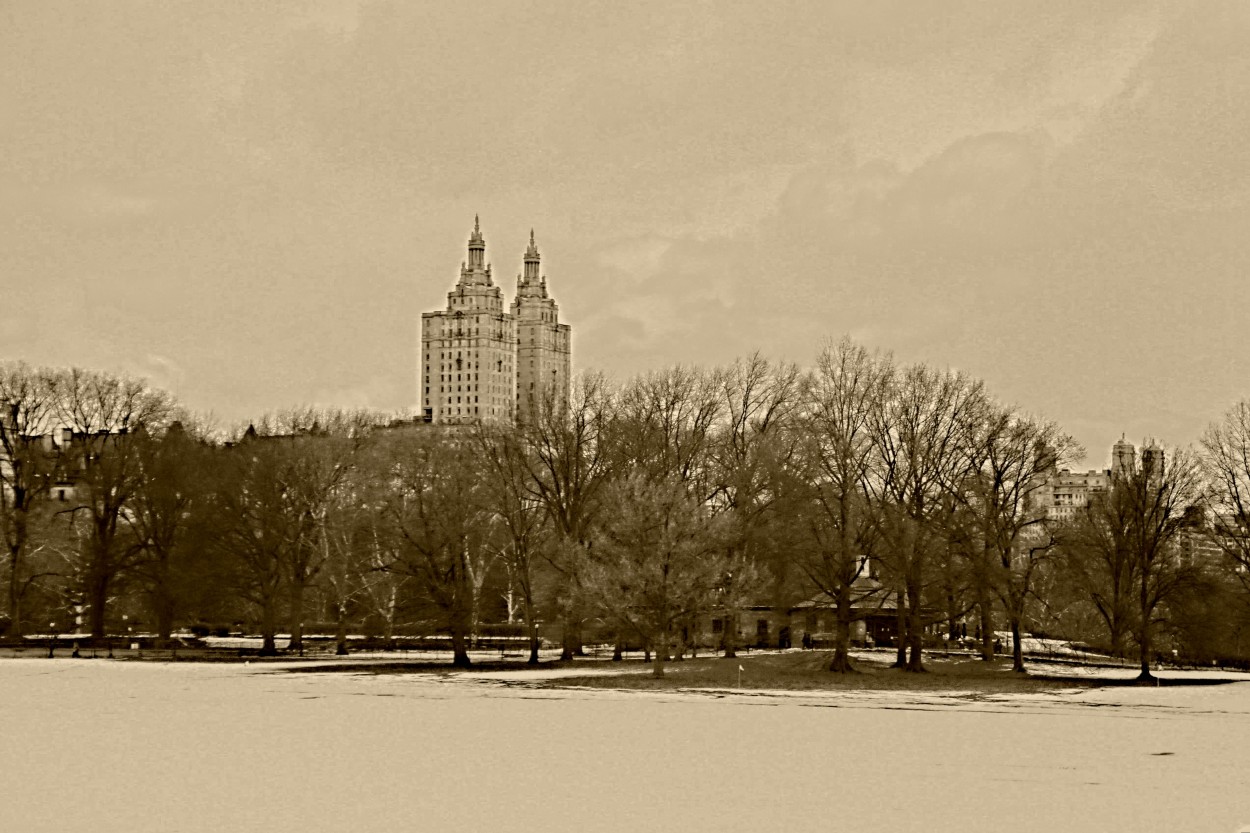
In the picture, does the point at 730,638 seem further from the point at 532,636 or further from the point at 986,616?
the point at 986,616

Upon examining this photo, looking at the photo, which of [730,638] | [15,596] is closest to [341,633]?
[15,596]

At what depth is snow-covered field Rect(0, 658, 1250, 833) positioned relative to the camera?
20.8m

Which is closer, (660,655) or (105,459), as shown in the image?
(660,655)

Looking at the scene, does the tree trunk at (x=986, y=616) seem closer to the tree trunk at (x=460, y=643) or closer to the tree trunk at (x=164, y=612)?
the tree trunk at (x=460, y=643)

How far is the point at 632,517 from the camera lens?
5584 centimetres

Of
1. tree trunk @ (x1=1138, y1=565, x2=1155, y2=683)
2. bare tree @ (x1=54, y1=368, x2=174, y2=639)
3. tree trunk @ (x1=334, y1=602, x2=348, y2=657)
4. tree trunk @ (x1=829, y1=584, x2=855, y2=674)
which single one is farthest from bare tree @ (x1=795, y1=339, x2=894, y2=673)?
A: bare tree @ (x1=54, y1=368, x2=174, y2=639)

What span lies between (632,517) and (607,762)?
A: 28.8 meters

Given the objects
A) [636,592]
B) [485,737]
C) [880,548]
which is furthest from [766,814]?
[880,548]

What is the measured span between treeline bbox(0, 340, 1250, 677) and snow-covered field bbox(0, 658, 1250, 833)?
14.9 m

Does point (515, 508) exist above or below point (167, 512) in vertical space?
below

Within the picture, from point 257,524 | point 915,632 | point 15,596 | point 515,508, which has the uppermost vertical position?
point 515,508

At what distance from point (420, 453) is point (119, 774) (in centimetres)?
5130

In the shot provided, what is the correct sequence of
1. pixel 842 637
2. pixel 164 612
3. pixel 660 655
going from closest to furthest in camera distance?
pixel 660 655
pixel 842 637
pixel 164 612

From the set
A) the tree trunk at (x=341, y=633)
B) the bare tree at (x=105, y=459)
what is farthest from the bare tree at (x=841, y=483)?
the bare tree at (x=105, y=459)
